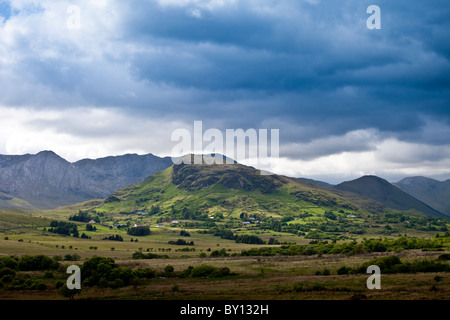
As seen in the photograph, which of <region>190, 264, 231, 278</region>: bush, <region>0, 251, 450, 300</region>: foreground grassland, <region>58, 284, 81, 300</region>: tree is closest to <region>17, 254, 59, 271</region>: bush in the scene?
<region>0, 251, 450, 300</region>: foreground grassland

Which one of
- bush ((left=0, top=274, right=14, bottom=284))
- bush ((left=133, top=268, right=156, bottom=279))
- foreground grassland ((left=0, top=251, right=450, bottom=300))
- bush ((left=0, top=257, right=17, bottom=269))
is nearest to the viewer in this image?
foreground grassland ((left=0, top=251, right=450, bottom=300))

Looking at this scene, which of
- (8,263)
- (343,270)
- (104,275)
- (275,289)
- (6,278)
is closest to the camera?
(275,289)

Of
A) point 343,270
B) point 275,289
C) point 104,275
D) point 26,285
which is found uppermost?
point 275,289

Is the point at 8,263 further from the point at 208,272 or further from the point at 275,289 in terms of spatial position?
the point at 275,289

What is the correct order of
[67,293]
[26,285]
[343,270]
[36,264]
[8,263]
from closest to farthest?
[67,293], [26,285], [343,270], [8,263], [36,264]

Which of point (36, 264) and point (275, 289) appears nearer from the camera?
point (275, 289)

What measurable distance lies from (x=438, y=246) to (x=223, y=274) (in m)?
97.2

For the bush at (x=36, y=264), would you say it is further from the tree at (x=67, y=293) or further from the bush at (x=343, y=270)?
the bush at (x=343, y=270)

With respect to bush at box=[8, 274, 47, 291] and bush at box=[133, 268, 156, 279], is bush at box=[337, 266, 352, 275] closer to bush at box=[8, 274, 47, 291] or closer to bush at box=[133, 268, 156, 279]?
bush at box=[133, 268, 156, 279]

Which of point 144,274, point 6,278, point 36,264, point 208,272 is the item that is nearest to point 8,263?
point 36,264

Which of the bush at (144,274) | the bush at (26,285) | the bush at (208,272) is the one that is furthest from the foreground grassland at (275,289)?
the bush at (208,272)
